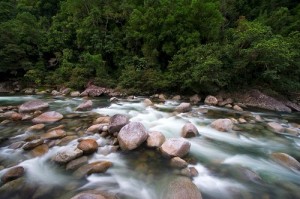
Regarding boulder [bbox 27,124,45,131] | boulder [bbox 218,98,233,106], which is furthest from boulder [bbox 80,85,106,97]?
boulder [bbox 218,98,233,106]

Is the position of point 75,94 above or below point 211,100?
below

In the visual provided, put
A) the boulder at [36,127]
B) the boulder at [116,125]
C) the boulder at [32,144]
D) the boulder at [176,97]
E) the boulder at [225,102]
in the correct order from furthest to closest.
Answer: the boulder at [176,97] → the boulder at [225,102] → the boulder at [36,127] → the boulder at [116,125] → the boulder at [32,144]

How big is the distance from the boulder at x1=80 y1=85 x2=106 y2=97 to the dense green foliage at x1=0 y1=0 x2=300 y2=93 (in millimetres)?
759

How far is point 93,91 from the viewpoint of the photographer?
1412 cm

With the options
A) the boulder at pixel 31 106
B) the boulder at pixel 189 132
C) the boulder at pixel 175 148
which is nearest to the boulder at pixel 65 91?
the boulder at pixel 31 106

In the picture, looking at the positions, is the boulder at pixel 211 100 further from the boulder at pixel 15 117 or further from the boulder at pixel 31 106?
the boulder at pixel 15 117

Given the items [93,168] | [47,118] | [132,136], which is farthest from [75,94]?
[93,168]

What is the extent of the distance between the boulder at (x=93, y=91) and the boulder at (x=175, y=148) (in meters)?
10.1

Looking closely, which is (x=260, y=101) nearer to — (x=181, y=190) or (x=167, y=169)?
(x=167, y=169)

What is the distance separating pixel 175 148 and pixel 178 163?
1.45 ft

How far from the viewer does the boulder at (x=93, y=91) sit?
13883 millimetres

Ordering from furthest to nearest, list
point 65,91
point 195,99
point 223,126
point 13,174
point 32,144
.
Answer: point 65,91 → point 195,99 → point 223,126 → point 32,144 → point 13,174

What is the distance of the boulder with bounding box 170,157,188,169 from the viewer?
414 cm

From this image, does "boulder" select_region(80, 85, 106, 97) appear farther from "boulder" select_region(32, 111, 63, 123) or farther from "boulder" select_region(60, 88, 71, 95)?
"boulder" select_region(32, 111, 63, 123)
